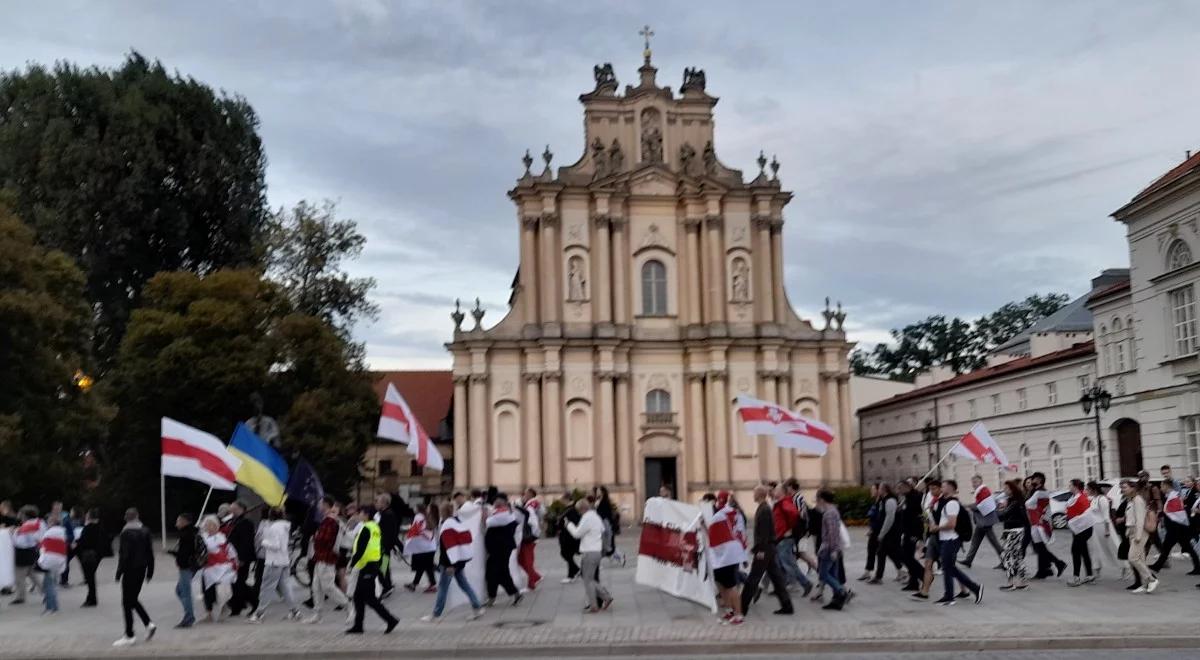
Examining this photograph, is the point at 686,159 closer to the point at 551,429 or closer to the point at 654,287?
the point at 654,287

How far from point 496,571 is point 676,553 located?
276 centimetres

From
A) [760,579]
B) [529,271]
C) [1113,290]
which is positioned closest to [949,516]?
[760,579]

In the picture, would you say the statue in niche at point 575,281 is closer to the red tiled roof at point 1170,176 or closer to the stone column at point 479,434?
the stone column at point 479,434

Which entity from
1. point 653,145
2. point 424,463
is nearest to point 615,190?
point 653,145

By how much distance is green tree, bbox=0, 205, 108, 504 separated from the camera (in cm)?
3288

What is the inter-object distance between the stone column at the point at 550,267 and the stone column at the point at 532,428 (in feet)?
8.77

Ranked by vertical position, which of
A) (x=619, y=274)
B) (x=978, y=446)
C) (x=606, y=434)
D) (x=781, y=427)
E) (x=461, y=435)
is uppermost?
(x=619, y=274)

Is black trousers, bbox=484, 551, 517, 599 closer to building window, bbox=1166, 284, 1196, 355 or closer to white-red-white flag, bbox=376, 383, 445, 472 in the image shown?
white-red-white flag, bbox=376, 383, 445, 472

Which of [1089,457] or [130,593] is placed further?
[1089,457]

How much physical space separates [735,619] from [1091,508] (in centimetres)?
686

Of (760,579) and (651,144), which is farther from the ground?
(651,144)

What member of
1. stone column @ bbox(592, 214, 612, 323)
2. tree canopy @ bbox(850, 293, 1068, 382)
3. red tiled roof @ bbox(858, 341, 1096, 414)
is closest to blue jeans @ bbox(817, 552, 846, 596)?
red tiled roof @ bbox(858, 341, 1096, 414)

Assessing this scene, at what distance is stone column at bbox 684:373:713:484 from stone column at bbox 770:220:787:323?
4423mm

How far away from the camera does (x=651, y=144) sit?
165 ft
